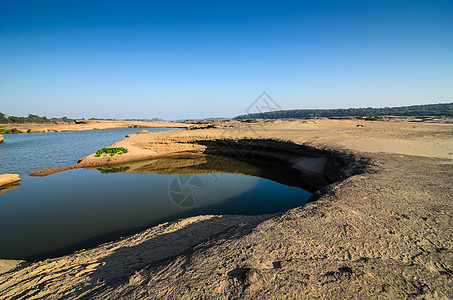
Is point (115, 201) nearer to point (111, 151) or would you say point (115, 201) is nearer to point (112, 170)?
point (112, 170)

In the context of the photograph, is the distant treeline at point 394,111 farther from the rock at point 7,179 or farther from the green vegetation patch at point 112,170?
the rock at point 7,179

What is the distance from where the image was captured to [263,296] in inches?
71.1

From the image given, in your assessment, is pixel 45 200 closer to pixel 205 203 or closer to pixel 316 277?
pixel 205 203

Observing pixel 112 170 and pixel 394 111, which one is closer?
pixel 112 170

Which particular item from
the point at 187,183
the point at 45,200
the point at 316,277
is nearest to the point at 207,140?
the point at 187,183

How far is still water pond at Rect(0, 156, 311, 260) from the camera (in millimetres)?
5430

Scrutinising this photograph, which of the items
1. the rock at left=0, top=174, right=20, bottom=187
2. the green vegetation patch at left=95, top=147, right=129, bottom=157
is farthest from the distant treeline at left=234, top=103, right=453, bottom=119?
the rock at left=0, top=174, right=20, bottom=187

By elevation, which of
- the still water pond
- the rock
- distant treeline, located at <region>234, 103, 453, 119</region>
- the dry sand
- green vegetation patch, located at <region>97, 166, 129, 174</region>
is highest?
distant treeline, located at <region>234, 103, 453, 119</region>

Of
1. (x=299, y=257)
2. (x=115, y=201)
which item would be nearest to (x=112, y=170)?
(x=115, y=201)

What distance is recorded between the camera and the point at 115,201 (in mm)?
7715

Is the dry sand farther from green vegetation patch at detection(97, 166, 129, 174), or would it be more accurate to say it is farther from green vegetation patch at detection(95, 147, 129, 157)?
green vegetation patch at detection(95, 147, 129, 157)

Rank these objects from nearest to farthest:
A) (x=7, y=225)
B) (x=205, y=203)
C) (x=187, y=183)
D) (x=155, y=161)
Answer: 1. (x=7, y=225)
2. (x=205, y=203)
3. (x=187, y=183)
4. (x=155, y=161)

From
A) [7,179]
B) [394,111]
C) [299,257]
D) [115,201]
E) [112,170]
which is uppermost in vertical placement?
[394,111]

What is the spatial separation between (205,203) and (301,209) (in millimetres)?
4429
